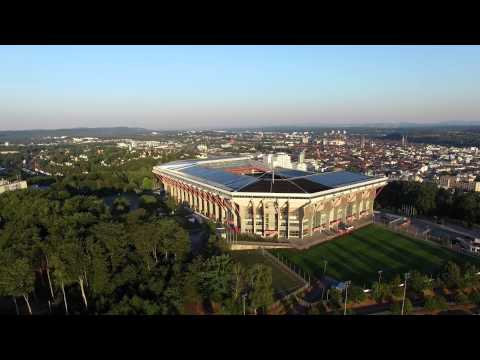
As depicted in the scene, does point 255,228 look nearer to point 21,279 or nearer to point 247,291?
point 247,291

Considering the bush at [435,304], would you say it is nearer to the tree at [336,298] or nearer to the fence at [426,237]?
the tree at [336,298]

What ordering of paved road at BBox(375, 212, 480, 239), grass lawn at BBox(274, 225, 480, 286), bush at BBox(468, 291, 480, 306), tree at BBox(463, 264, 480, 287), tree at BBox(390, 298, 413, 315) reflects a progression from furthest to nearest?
1. paved road at BBox(375, 212, 480, 239)
2. grass lawn at BBox(274, 225, 480, 286)
3. tree at BBox(463, 264, 480, 287)
4. bush at BBox(468, 291, 480, 306)
5. tree at BBox(390, 298, 413, 315)

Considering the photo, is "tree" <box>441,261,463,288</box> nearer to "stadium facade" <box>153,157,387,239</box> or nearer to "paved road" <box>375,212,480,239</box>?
"paved road" <box>375,212,480,239</box>

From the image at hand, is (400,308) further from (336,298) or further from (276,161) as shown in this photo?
(276,161)

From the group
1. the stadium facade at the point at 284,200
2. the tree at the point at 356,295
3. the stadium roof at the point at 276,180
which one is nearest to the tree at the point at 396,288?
the tree at the point at 356,295

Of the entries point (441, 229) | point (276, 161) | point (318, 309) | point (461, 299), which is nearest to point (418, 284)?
point (461, 299)

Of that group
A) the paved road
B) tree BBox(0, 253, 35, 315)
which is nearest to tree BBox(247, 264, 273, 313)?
tree BBox(0, 253, 35, 315)

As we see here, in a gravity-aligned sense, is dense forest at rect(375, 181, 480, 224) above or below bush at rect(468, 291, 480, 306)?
above
